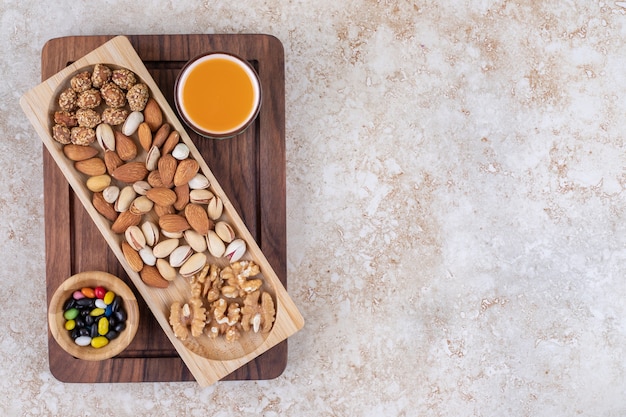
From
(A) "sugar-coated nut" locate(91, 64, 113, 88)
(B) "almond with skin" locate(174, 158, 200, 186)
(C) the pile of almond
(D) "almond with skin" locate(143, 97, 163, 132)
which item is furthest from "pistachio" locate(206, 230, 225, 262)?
(A) "sugar-coated nut" locate(91, 64, 113, 88)

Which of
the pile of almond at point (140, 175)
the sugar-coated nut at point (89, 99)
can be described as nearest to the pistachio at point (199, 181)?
the pile of almond at point (140, 175)

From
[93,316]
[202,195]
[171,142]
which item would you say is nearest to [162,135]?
[171,142]

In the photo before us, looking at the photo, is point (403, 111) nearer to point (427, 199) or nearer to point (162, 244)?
point (427, 199)

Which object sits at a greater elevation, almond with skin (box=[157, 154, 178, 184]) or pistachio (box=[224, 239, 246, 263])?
almond with skin (box=[157, 154, 178, 184])

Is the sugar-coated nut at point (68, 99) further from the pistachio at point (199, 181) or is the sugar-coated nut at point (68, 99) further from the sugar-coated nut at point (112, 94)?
the pistachio at point (199, 181)

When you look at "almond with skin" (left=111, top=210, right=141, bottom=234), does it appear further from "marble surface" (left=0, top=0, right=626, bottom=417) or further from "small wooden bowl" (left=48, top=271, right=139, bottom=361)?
"marble surface" (left=0, top=0, right=626, bottom=417)
